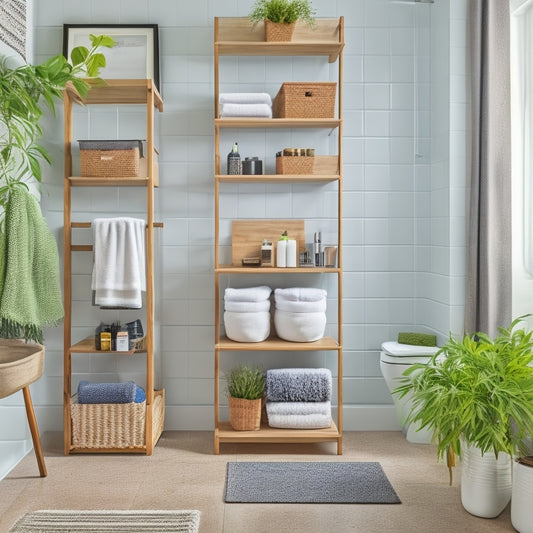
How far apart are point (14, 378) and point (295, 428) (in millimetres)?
1510

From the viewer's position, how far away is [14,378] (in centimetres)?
254

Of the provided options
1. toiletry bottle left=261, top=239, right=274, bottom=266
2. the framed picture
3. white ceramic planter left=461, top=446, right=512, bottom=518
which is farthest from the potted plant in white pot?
the framed picture

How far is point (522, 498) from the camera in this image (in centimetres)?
243

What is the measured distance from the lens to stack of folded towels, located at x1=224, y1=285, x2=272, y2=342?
344 cm

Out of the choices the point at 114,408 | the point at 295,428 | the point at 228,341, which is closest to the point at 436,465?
the point at 295,428

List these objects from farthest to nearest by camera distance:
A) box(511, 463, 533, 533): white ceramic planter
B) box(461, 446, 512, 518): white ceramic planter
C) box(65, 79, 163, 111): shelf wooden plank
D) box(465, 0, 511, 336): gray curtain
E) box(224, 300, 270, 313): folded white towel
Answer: box(224, 300, 270, 313): folded white towel
box(65, 79, 163, 111): shelf wooden plank
box(465, 0, 511, 336): gray curtain
box(461, 446, 512, 518): white ceramic planter
box(511, 463, 533, 533): white ceramic planter

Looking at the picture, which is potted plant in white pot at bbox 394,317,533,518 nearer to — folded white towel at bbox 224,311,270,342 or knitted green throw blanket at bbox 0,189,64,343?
folded white towel at bbox 224,311,270,342

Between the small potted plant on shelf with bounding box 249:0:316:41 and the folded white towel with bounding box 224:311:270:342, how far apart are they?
4.68ft

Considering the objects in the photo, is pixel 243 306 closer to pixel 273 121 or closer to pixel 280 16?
pixel 273 121

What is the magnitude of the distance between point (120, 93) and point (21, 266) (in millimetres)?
1118

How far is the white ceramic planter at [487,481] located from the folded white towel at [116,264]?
1.74m

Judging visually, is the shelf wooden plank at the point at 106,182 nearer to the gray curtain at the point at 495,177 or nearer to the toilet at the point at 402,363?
the toilet at the point at 402,363

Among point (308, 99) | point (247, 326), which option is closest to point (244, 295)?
point (247, 326)

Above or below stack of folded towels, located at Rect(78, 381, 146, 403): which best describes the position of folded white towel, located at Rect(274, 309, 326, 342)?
above
